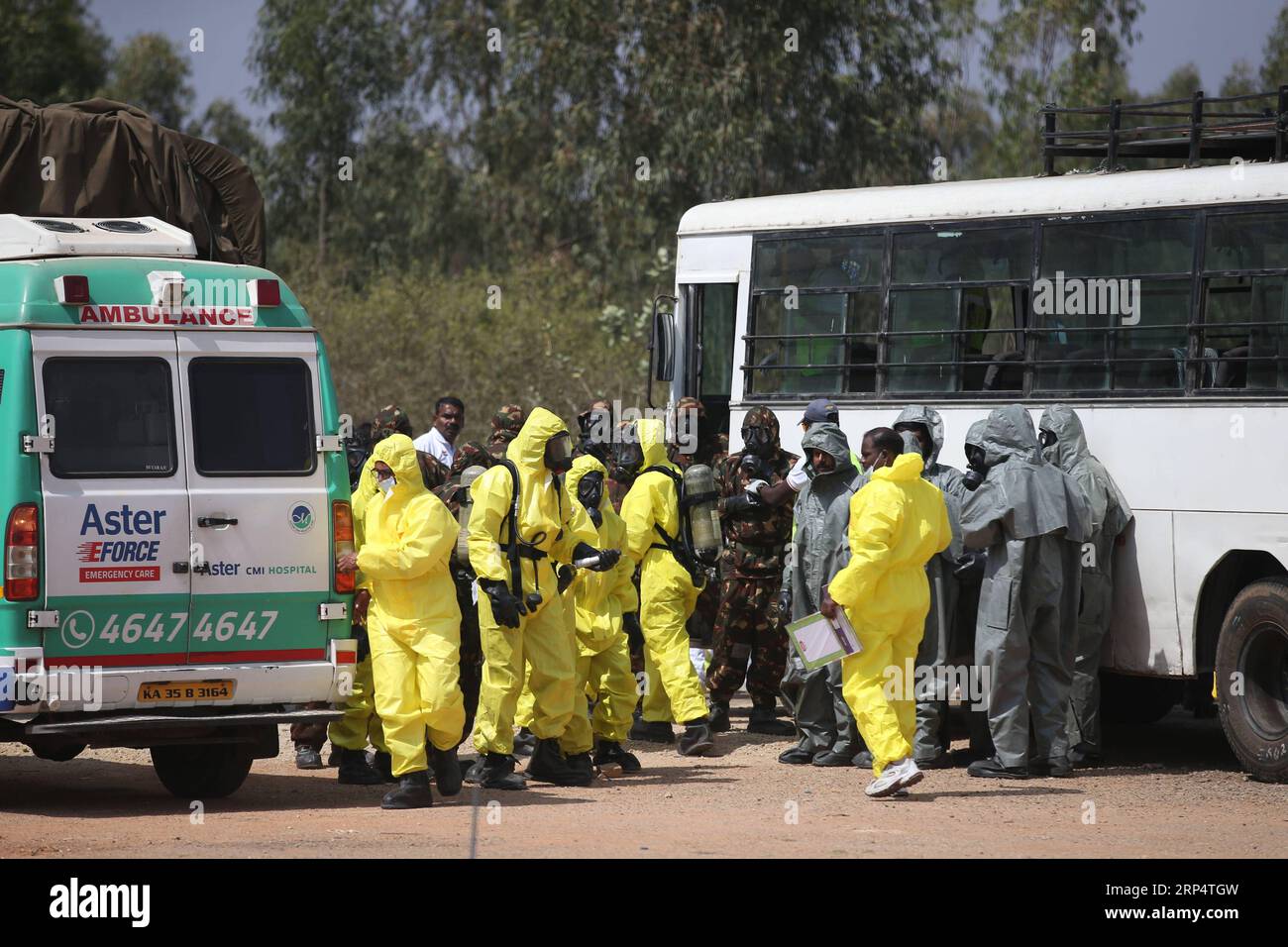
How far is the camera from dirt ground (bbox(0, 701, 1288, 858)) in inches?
319

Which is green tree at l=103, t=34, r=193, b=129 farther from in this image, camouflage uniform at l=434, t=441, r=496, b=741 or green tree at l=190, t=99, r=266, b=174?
camouflage uniform at l=434, t=441, r=496, b=741

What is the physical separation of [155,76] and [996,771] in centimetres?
4052

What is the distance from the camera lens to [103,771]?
11227 mm

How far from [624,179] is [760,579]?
59.0 feet

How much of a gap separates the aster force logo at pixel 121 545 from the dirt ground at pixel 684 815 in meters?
1.14

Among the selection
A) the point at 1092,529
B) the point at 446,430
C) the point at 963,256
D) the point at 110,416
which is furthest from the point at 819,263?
the point at 110,416

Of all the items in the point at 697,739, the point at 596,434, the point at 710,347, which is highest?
the point at 710,347

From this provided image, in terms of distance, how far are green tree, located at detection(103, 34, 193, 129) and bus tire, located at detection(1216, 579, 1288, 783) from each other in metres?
39.1

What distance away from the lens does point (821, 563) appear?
35.9 ft

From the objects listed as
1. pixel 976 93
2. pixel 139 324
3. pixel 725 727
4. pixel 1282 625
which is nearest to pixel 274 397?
pixel 139 324

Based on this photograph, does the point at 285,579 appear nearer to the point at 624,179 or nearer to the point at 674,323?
the point at 674,323

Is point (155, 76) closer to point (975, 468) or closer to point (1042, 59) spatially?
point (1042, 59)

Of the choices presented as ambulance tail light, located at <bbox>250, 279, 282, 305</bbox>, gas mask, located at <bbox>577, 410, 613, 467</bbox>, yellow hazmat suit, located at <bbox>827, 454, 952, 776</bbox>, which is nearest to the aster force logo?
ambulance tail light, located at <bbox>250, 279, 282, 305</bbox>

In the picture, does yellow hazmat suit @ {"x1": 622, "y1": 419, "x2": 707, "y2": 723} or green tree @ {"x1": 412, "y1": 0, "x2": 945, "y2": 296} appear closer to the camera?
yellow hazmat suit @ {"x1": 622, "y1": 419, "x2": 707, "y2": 723}
